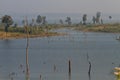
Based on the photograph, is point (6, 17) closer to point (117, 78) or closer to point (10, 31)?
point (10, 31)

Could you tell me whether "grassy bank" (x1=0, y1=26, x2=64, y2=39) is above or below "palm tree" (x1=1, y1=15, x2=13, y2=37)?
below

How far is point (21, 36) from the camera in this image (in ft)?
311

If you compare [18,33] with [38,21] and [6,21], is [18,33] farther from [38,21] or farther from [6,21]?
[38,21]

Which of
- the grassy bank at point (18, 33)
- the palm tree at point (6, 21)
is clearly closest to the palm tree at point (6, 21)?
the palm tree at point (6, 21)

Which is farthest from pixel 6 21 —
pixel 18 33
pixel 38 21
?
pixel 38 21

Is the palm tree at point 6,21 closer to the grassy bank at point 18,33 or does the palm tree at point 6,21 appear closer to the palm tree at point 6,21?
the palm tree at point 6,21

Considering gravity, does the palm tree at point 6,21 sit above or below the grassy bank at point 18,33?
above

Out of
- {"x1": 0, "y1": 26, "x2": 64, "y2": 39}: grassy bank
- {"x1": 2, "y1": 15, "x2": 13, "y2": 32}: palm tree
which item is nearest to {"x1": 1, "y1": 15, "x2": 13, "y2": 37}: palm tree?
{"x1": 2, "y1": 15, "x2": 13, "y2": 32}: palm tree

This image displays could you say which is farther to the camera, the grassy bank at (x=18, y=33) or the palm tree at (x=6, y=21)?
the palm tree at (x=6, y=21)

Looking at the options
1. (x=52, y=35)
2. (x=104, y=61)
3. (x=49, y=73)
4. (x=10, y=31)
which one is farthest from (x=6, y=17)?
(x=49, y=73)

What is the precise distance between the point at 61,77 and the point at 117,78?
102 feet

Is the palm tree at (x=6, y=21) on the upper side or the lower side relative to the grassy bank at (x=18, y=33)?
upper

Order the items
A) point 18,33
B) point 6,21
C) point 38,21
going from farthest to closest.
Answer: point 38,21
point 18,33
point 6,21

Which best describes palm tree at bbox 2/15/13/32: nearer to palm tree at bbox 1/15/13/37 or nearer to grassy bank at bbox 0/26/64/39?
palm tree at bbox 1/15/13/37
